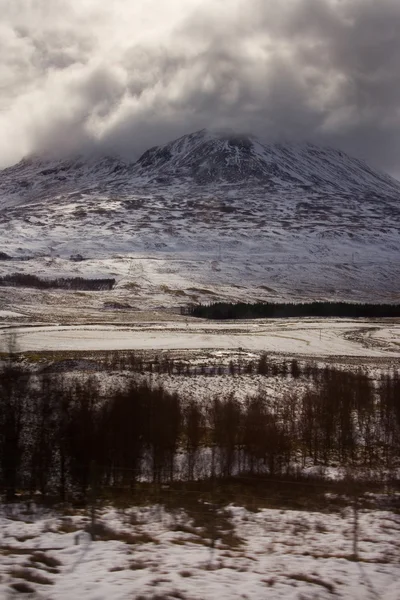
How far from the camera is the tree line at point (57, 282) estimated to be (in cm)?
13662

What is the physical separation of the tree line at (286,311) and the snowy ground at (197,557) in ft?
296

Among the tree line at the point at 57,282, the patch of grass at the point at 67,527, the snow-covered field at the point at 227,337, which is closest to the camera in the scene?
the patch of grass at the point at 67,527

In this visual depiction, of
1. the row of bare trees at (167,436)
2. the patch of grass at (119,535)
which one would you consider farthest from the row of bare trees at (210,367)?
the patch of grass at (119,535)

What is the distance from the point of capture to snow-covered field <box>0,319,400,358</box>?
6138 cm

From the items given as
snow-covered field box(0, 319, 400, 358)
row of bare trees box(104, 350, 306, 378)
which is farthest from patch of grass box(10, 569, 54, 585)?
snow-covered field box(0, 319, 400, 358)

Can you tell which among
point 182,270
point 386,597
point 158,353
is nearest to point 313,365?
point 158,353

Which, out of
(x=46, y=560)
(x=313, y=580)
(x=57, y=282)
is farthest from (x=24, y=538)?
(x=57, y=282)

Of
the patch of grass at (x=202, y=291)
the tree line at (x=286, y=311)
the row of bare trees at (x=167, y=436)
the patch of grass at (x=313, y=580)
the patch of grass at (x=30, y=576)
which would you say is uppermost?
the patch of grass at (x=202, y=291)

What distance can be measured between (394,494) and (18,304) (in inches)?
3924

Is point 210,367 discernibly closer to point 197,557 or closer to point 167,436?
point 167,436

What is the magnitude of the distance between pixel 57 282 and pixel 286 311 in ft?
201

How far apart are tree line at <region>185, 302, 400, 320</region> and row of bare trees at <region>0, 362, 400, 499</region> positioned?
70324 millimetres

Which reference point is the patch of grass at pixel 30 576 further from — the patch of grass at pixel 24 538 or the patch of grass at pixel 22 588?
the patch of grass at pixel 24 538

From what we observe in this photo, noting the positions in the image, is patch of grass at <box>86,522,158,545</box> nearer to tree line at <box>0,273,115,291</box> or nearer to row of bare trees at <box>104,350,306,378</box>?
row of bare trees at <box>104,350,306,378</box>
